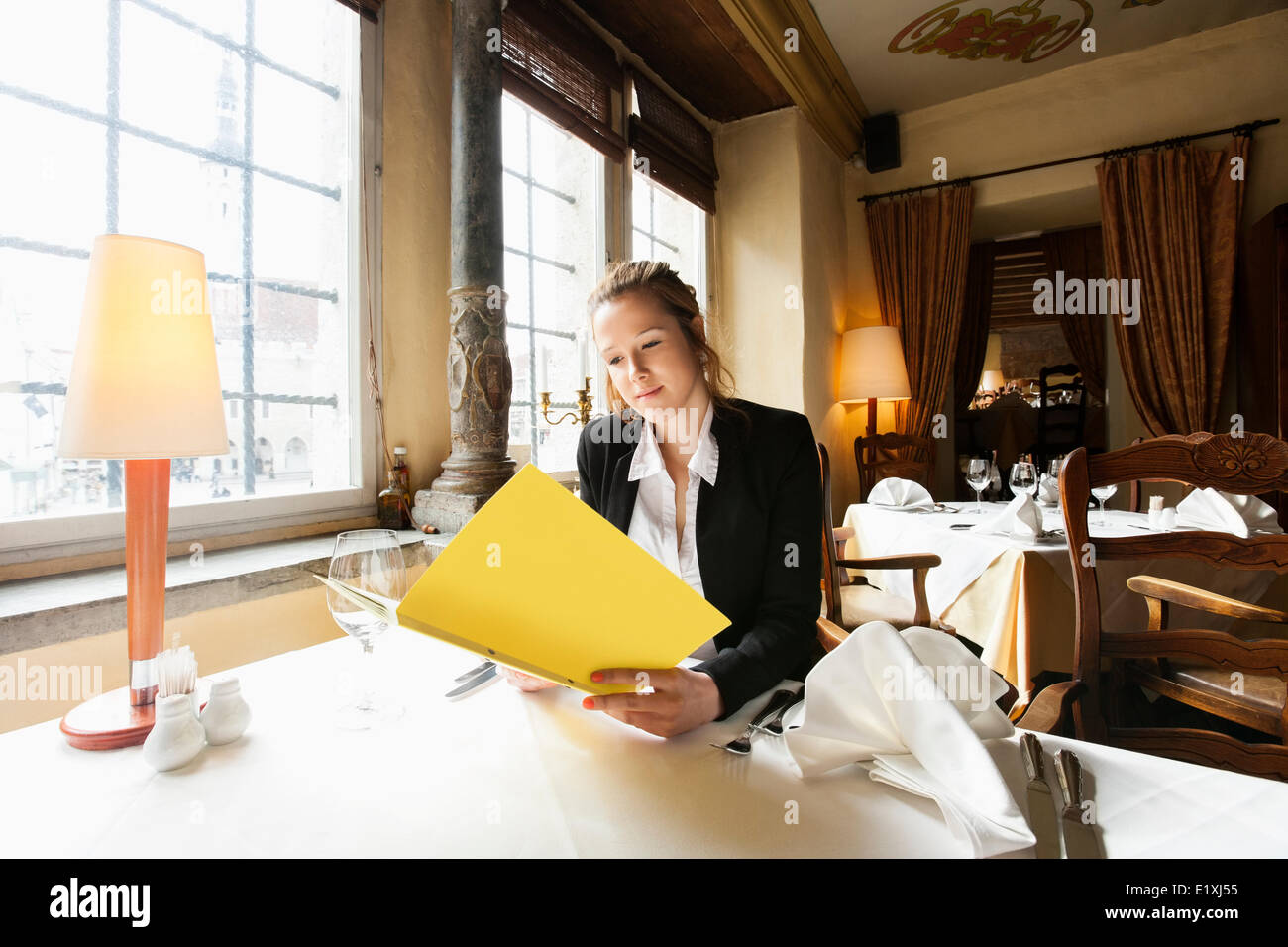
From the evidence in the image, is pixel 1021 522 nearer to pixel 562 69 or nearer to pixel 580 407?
pixel 580 407

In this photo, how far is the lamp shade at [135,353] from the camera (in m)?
0.75

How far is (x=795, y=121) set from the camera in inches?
151

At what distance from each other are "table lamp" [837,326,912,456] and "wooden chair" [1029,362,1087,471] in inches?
68.0

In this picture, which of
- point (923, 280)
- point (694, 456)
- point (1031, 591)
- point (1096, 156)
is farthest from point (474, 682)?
point (1096, 156)

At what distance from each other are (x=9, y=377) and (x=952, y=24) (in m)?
4.35

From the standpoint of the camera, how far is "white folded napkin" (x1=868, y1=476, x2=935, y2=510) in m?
2.77

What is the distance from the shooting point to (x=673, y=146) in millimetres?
3545

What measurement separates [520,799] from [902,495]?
2.64m

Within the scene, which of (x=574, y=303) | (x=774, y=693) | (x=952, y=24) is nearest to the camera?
(x=774, y=693)

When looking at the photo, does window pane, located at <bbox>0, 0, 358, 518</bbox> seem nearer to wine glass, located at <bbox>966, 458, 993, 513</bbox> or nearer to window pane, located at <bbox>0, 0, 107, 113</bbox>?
window pane, located at <bbox>0, 0, 107, 113</bbox>

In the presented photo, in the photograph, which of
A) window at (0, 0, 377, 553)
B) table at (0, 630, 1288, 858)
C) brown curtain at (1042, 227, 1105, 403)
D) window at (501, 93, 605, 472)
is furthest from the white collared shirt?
brown curtain at (1042, 227, 1105, 403)

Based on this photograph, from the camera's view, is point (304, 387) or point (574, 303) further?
point (574, 303)
